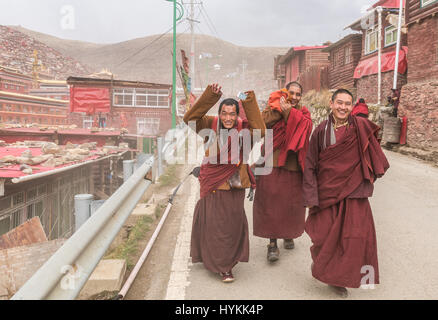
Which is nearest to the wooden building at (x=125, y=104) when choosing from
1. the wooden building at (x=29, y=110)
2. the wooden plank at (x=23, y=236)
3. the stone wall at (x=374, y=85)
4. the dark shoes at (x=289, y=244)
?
the wooden building at (x=29, y=110)

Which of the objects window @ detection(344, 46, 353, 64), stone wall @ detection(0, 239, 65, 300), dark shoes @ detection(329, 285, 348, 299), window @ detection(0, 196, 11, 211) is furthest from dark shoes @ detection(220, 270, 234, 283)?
window @ detection(344, 46, 353, 64)

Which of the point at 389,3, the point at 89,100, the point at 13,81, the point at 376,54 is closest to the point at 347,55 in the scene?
the point at 389,3

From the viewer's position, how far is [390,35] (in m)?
18.0

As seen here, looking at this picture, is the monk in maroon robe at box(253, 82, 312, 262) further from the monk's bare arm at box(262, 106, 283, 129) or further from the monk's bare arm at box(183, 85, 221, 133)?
the monk's bare arm at box(183, 85, 221, 133)

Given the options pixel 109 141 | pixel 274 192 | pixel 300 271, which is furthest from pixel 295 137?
pixel 109 141

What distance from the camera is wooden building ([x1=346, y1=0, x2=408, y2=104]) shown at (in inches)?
636

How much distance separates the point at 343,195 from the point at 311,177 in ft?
1.15

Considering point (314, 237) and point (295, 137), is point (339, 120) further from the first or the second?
point (314, 237)

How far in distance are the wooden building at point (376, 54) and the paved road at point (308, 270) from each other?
38.6 ft

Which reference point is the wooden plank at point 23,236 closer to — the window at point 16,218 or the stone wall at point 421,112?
the window at point 16,218

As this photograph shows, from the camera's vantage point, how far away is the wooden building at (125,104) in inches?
1061

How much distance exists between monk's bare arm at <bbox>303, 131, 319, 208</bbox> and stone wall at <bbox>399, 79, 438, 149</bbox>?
8.90m
